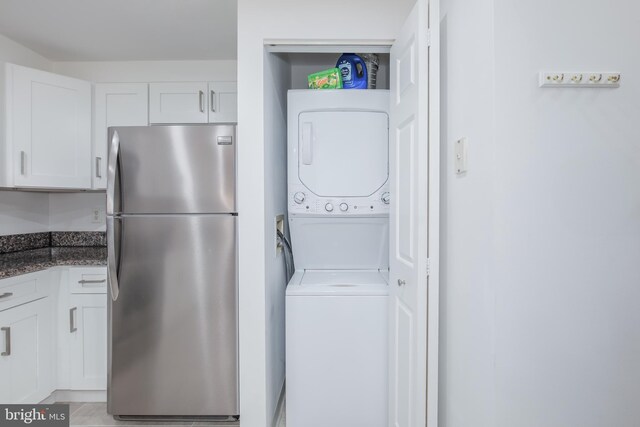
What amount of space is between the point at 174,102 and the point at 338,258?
1705 mm

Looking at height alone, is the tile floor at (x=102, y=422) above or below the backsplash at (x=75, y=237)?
below

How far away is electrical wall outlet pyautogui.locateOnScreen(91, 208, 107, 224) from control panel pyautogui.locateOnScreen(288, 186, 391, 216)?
1730mm

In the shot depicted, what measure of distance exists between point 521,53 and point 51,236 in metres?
3.41

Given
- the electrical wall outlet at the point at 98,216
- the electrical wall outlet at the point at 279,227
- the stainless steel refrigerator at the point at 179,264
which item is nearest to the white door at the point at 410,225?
the electrical wall outlet at the point at 279,227

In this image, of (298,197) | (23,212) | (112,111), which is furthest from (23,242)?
(298,197)

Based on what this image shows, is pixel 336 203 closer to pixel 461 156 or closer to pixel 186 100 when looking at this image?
pixel 461 156

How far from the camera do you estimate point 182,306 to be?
6.75 feet

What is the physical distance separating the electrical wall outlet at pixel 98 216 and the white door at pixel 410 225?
2412 mm

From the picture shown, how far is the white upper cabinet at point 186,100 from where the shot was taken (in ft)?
8.72

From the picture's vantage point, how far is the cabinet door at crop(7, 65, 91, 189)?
226 centimetres

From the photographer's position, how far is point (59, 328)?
2293mm

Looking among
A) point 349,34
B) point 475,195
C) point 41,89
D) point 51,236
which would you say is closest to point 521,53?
point 475,195

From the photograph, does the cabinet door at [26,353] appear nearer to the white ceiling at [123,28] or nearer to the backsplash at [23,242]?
the backsplash at [23,242]

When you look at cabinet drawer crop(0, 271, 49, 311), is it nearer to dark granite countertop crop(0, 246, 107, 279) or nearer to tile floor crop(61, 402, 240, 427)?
dark granite countertop crop(0, 246, 107, 279)
